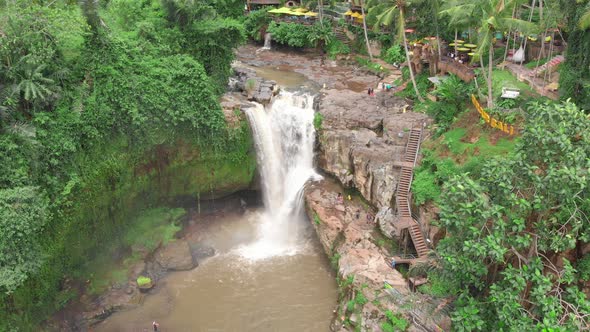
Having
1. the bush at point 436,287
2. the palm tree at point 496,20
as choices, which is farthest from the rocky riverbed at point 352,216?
the palm tree at point 496,20

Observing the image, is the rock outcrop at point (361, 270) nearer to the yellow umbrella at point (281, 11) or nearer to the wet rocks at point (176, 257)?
the wet rocks at point (176, 257)

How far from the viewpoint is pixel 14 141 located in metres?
20.8

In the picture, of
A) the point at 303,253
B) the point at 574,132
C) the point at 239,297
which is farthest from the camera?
the point at 303,253

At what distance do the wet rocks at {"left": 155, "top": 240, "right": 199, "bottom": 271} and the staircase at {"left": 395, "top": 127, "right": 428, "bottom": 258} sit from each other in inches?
475

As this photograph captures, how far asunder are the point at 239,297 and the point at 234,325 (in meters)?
1.86

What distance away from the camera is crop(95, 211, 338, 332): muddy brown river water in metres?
22.5

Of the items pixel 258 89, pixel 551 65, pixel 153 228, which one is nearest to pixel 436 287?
pixel 153 228

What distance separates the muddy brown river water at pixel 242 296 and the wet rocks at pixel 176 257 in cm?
41

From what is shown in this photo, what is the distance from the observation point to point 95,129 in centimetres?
2395

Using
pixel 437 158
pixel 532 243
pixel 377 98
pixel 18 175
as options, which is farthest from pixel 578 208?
pixel 18 175

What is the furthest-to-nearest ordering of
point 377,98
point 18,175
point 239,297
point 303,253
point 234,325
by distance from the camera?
1. point 377,98
2. point 303,253
3. point 239,297
4. point 234,325
5. point 18,175

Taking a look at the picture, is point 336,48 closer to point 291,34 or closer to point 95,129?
point 291,34

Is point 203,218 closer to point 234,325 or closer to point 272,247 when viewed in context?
point 272,247

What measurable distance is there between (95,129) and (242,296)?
457 inches
